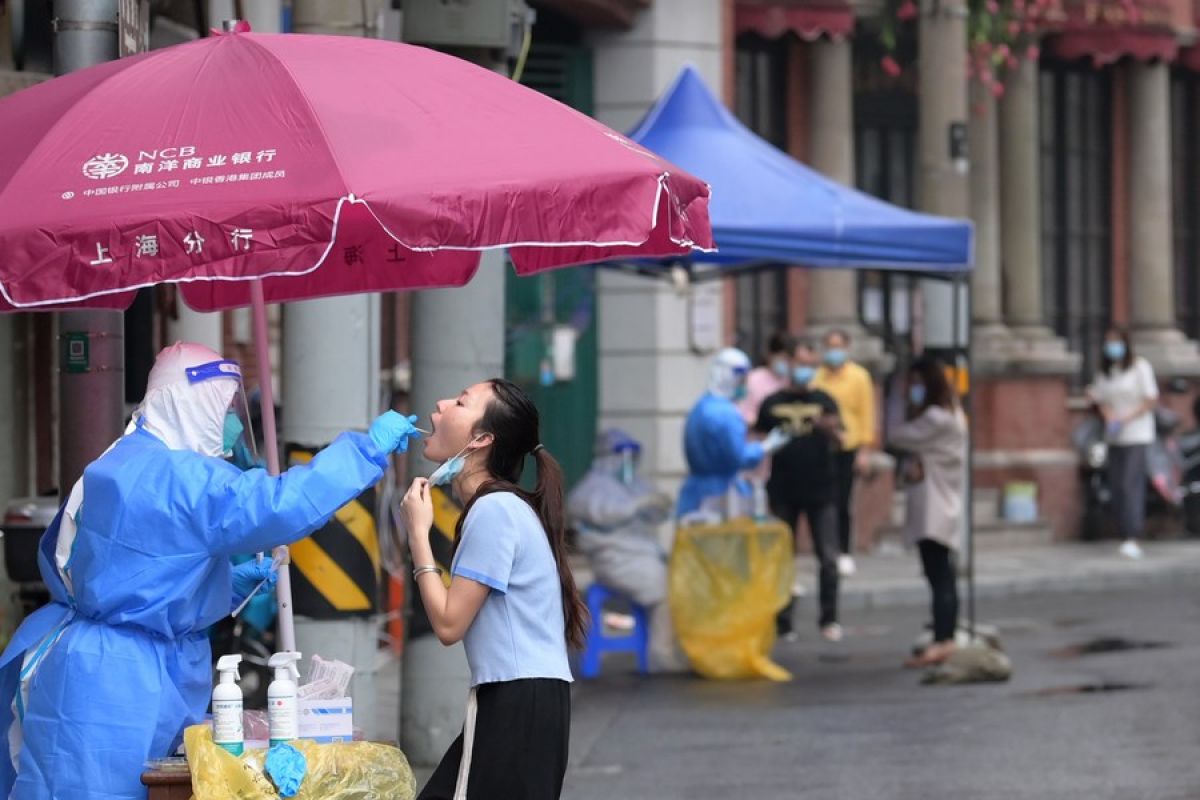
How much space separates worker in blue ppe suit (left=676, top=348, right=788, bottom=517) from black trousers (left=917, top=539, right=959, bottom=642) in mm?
1175

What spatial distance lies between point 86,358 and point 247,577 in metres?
1.08

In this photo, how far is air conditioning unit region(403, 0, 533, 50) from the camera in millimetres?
9461

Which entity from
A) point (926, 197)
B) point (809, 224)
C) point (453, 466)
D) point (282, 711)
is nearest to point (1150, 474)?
point (926, 197)

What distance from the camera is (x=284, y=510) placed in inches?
196

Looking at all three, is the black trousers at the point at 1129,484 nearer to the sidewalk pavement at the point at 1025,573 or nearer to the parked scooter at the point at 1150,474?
the sidewalk pavement at the point at 1025,573

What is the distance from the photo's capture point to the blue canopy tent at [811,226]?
1282 cm

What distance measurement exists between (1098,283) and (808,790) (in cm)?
1513

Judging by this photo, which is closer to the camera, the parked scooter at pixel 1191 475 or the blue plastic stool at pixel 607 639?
the blue plastic stool at pixel 607 639

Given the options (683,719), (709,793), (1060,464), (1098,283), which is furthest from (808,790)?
(1098,283)

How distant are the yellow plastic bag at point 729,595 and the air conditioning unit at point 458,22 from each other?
436cm

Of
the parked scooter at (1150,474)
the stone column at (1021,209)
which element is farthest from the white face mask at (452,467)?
the stone column at (1021,209)

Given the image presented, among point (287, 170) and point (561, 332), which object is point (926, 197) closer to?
point (561, 332)

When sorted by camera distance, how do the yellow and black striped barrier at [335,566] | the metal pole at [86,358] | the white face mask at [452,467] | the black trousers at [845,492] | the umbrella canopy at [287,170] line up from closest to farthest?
the umbrella canopy at [287,170]
the white face mask at [452,467]
the metal pole at [86,358]
the yellow and black striped barrier at [335,566]
the black trousers at [845,492]

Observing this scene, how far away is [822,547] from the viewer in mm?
14492
